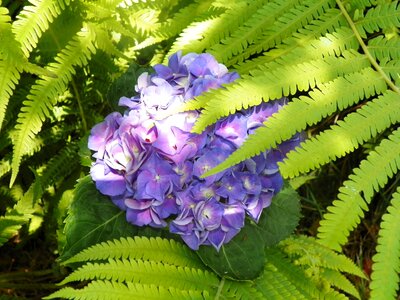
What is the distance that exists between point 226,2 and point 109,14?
39 cm

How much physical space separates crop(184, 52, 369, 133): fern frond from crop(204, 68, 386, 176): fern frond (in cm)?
5

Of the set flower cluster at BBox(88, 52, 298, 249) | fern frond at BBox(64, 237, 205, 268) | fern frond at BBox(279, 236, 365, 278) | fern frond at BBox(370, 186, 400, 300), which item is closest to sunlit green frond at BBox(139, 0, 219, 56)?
flower cluster at BBox(88, 52, 298, 249)

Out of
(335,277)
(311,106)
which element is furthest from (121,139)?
(335,277)

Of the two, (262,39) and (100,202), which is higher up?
(262,39)

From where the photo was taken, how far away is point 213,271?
5.32 ft

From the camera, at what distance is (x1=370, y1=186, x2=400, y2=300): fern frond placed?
1.31 metres

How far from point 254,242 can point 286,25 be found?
2.27 feet

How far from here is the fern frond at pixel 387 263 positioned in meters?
1.31

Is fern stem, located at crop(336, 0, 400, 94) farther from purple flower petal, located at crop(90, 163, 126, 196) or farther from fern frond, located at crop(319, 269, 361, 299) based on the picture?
purple flower petal, located at crop(90, 163, 126, 196)

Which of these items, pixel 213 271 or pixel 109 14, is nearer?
pixel 213 271

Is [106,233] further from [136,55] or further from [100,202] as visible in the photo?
[136,55]

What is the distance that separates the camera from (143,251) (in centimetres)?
150

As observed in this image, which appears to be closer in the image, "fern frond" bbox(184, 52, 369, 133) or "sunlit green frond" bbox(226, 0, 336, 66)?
"fern frond" bbox(184, 52, 369, 133)

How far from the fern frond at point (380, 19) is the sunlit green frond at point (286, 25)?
0.14 metres
